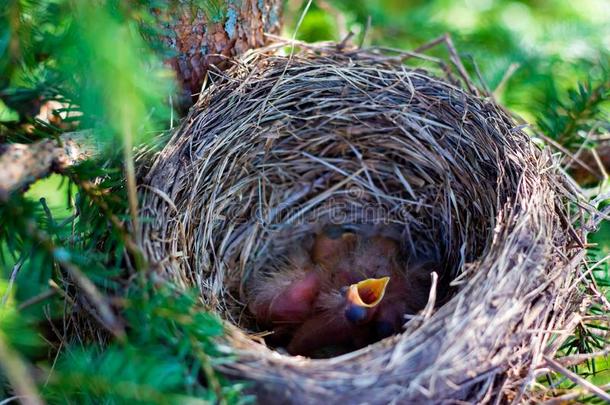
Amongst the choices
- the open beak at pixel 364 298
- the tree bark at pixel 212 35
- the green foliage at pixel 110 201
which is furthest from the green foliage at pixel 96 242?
the open beak at pixel 364 298

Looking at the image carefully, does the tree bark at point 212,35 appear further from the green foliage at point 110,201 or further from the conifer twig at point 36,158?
the conifer twig at point 36,158

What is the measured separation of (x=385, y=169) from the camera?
5.49 ft

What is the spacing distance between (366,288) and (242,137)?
47 cm

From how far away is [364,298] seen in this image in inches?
60.1

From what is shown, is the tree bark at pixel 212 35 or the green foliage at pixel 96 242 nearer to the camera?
the green foliage at pixel 96 242

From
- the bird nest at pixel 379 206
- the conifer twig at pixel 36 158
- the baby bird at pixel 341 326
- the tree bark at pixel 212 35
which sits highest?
the tree bark at pixel 212 35

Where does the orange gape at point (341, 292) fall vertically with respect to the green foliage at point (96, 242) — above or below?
below

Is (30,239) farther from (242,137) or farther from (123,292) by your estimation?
(242,137)

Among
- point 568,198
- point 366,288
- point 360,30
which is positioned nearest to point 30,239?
point 366,288

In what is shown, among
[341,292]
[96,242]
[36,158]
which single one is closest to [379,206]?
[341,292]

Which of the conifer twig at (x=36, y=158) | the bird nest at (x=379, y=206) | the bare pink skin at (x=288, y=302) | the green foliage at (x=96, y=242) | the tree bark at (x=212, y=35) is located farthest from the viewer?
the bare pink skin at (x=288, y=302)

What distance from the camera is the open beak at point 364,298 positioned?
144 centimetres

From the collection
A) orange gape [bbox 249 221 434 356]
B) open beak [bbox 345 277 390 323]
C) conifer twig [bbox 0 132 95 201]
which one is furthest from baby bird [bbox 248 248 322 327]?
conifer twig [bbox 0 132 95 201]

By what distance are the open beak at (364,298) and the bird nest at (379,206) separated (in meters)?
0.14
